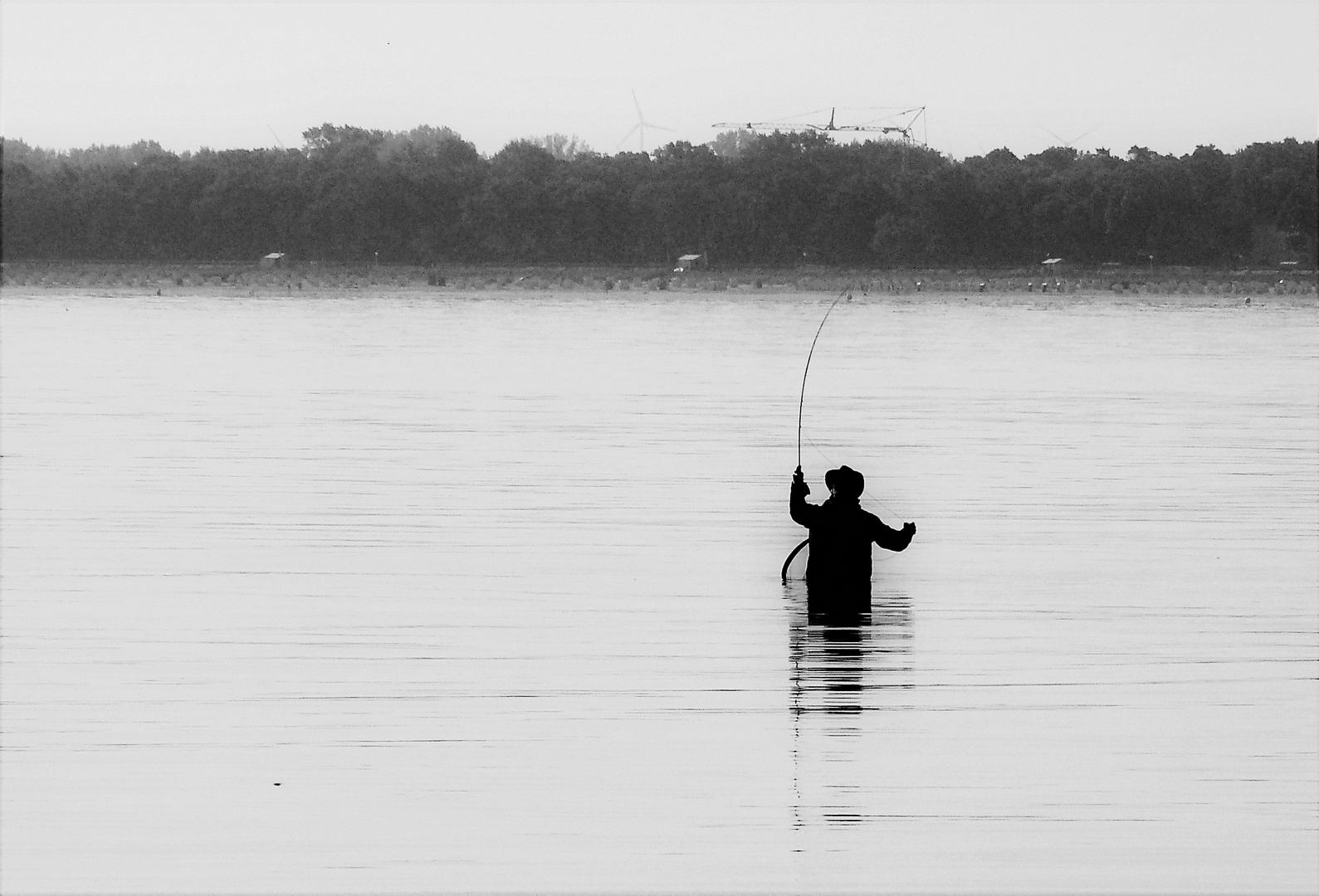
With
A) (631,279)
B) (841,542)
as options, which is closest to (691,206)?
(631,279)

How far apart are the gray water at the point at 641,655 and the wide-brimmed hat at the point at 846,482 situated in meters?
0.61

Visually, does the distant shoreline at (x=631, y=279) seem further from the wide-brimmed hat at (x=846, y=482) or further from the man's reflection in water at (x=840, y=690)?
the wide-brimmed hat at (x=846, y=482)

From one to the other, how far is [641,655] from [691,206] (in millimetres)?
67490

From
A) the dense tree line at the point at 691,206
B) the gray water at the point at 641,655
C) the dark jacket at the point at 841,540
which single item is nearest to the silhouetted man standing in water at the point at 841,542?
the dark jacket at the point at 841,540

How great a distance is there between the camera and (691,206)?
74.4m

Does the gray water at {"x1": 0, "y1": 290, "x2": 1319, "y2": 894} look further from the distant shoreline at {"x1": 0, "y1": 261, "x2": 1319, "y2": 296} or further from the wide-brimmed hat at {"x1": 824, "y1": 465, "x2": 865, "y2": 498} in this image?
the distant shoreline at {"x1": 0, "y1": 261, "x2": 1319, "y2": 296}

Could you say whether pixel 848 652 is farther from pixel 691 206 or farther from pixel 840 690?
pixel 691 206

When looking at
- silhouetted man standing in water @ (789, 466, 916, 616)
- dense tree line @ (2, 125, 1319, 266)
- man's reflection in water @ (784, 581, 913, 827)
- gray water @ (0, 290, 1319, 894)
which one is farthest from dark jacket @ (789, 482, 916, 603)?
dense tree line @ (2, 125, 1319, 266)

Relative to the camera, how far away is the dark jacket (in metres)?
8.18

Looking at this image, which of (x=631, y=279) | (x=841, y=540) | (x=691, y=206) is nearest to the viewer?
(x=841, y=540)

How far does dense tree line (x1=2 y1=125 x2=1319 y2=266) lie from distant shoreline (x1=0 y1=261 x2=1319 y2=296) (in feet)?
2.40

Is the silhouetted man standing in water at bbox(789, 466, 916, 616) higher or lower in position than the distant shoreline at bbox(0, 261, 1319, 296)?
lower

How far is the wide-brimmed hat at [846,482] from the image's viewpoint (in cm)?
803

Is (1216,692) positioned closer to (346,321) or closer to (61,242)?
(346,321)
